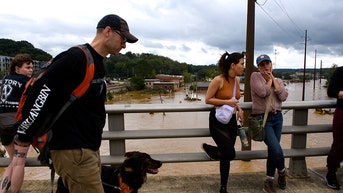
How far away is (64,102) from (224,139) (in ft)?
6.74

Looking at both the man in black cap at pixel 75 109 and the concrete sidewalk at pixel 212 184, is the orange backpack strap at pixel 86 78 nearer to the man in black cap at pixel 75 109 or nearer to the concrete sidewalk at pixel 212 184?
the man in black cap at pixel 75 109

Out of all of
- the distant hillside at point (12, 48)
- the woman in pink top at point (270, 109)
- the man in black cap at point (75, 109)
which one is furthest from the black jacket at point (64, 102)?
the distant hillside at point (12, 48)

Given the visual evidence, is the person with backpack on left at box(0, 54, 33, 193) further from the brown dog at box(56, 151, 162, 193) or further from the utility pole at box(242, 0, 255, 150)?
the utility pole at box(242, 0, 255, 150)

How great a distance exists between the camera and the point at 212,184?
3.71m

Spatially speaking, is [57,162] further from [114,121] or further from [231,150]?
[231,150]

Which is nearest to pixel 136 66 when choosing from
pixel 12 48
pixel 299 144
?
pixel 12 48

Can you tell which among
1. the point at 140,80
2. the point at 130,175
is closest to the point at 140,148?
the point at 130,175

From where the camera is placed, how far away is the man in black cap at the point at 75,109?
1.67 metres

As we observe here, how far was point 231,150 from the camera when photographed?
322 cm

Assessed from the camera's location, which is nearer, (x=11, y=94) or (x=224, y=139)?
(x=11, y=94)

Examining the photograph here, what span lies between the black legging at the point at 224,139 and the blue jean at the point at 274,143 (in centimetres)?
45

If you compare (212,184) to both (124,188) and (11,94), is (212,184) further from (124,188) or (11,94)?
(11,94)

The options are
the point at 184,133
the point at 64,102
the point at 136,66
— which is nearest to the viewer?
the point at 64,102

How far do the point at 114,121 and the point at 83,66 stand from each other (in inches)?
75.8
